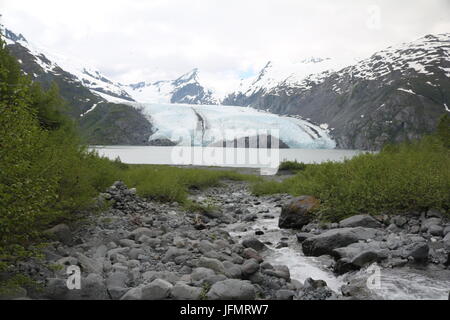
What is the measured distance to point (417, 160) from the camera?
1482 centimetres

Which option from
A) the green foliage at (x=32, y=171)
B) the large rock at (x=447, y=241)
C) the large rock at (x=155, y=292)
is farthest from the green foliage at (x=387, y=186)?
the green foliage at (x=32, y=171)

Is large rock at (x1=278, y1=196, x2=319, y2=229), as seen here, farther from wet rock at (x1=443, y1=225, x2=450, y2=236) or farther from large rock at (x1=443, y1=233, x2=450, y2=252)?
large rock at (x1=443, y1=233, x2=450, y2=252)

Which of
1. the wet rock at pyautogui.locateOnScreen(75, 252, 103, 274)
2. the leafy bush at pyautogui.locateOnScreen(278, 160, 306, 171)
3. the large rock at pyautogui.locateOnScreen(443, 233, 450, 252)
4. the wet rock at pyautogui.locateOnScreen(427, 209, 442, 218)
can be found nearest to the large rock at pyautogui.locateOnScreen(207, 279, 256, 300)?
the wet rock at pyautogui.locateOnScreen(75, 252, 103, 274)

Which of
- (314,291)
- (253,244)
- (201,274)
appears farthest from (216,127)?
(314,291)

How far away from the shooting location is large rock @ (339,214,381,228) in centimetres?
1132

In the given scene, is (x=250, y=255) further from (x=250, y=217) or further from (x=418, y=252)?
(x=250, y=217)

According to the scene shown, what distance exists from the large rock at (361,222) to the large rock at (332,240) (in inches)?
38.4

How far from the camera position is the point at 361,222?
37.7 ft

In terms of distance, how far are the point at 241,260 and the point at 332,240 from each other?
3013 mm

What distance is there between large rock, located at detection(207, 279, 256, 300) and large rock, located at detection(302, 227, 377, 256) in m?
4.38

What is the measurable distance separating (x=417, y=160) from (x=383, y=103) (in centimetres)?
15017

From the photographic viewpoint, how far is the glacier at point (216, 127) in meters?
84.8
